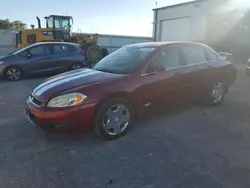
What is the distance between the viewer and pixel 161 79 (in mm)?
4324

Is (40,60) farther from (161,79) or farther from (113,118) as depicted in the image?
(113,118)

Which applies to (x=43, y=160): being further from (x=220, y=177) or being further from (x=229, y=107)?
(x=229, y=107)

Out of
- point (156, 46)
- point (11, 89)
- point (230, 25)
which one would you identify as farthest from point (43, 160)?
point (230, 25)

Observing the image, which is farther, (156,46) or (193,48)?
(193,48)

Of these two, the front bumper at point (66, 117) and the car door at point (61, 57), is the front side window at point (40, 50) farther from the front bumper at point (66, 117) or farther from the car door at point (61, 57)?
the front bumper at point (66, 117)

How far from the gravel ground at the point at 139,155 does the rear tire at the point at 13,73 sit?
4812 millimetres

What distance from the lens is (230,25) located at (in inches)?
720

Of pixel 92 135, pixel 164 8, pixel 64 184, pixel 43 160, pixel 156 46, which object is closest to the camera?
pixel 64 184

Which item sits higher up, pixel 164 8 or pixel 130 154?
pixel 164 8

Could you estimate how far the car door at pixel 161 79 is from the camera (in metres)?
4.15

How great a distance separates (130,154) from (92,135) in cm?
86

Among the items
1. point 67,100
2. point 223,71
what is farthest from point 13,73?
point 223,71

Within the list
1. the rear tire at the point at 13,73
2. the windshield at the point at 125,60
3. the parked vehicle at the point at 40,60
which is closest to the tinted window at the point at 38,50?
the parked vehicle at the point at 40,60

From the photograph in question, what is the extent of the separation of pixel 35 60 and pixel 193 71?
679 centimetres
